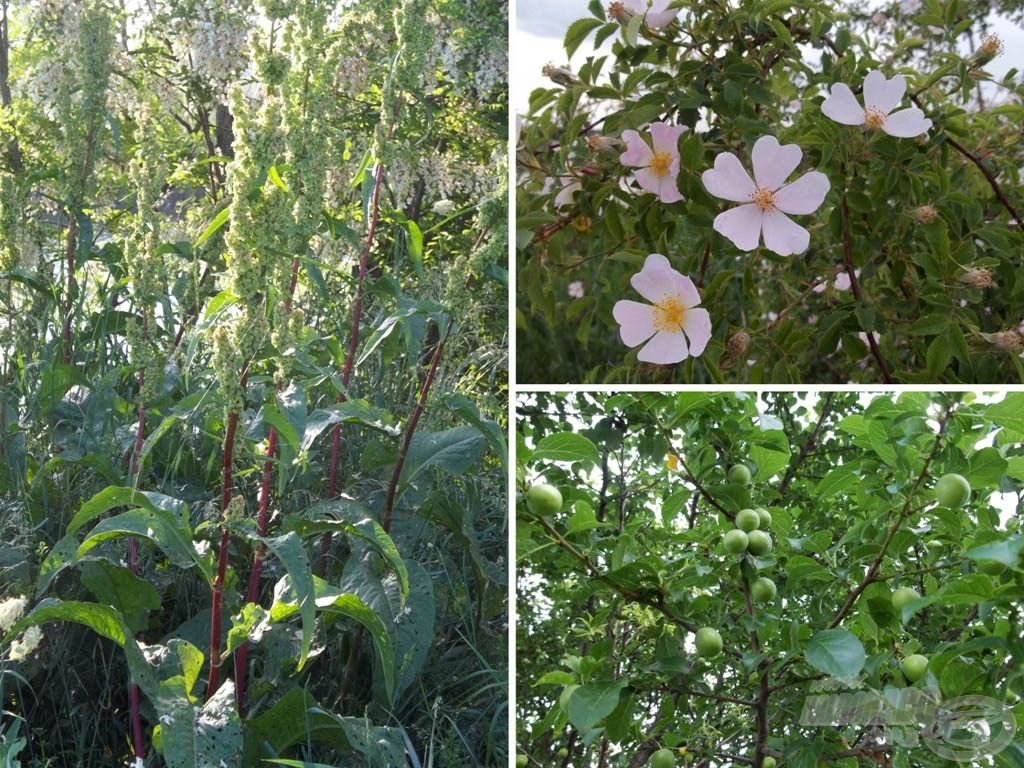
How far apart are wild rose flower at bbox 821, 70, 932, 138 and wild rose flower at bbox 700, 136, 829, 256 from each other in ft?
0.25

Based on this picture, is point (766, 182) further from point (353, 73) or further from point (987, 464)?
point (353, 73)

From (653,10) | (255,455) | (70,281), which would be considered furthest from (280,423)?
(70,281)

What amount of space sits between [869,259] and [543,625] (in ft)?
2.46

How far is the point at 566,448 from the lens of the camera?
1.11m

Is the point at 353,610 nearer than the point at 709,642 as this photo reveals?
No

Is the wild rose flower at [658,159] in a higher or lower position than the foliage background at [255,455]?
higher

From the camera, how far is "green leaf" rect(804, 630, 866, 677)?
2.99ft

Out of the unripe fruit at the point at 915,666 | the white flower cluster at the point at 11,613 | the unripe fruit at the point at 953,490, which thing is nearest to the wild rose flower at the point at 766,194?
the unripe fruit at the point at 953,490

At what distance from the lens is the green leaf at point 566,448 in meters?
1.10

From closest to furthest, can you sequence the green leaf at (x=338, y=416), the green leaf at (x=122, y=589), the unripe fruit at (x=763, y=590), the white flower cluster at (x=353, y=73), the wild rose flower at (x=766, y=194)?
the unripe fruit at (x=763, y=590) < the wild rose flower at (x=766, y=194) < the green leaf at (x=338, y=416) < the green leaf at (x=122, y=589) < the white flower cluster at (x=353, y=73)

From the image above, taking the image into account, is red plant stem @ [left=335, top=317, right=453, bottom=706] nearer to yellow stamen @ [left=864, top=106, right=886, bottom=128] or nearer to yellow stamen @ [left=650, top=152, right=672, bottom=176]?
yellow stamen @ [left=650, top=152, right=672, bottom=176]

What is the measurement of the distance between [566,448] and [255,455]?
1.32ft

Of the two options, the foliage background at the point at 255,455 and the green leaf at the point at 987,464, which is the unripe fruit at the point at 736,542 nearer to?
the green leaf at the point at 987,464

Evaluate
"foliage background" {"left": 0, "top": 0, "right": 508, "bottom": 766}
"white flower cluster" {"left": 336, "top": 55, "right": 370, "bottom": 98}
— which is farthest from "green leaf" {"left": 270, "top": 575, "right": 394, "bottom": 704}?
"white flower cluster" {"left": 336, "top": 55, "right": 370, "bottom": 98}
